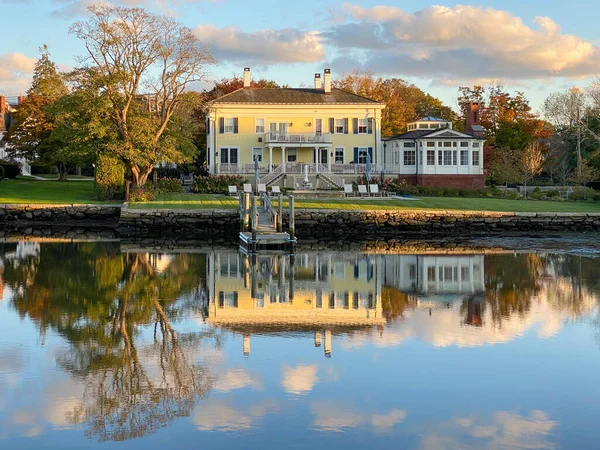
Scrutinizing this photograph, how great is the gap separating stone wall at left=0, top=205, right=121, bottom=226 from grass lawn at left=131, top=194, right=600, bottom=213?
56.7 inches

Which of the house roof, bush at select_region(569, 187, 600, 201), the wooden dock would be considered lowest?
the wooden dock

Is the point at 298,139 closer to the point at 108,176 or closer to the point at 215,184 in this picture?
the point at 215,184

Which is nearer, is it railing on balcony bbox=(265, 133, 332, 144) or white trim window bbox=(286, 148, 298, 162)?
railing on balcony bbox=(265, 133, 332, 144)

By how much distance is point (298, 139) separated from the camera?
54156mm

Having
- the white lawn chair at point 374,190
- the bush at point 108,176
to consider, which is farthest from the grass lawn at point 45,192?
the white lawn chair at point 374,190

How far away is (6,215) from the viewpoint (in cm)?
3906

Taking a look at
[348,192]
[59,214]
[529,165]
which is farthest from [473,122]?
[59,214]

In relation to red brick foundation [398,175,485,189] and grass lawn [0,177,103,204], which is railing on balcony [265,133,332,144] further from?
grass lawn [0,177,103,204]

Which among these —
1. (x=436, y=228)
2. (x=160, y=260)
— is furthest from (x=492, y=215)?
(x=160, y=260)

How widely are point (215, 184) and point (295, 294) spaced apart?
31.7 m

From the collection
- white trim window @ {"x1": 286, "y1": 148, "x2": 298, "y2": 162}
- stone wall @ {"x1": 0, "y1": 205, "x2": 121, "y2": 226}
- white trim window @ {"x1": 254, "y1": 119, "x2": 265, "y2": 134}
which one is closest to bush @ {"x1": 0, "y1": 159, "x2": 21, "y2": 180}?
white trim window @ {"x1": 254, "y1": 119, "x2": 265, "y2": 134}

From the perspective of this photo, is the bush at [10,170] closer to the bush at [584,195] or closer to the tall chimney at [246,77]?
the tall chimney at [246,77]

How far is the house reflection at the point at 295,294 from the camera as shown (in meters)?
15.6

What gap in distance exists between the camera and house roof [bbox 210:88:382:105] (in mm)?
54906
